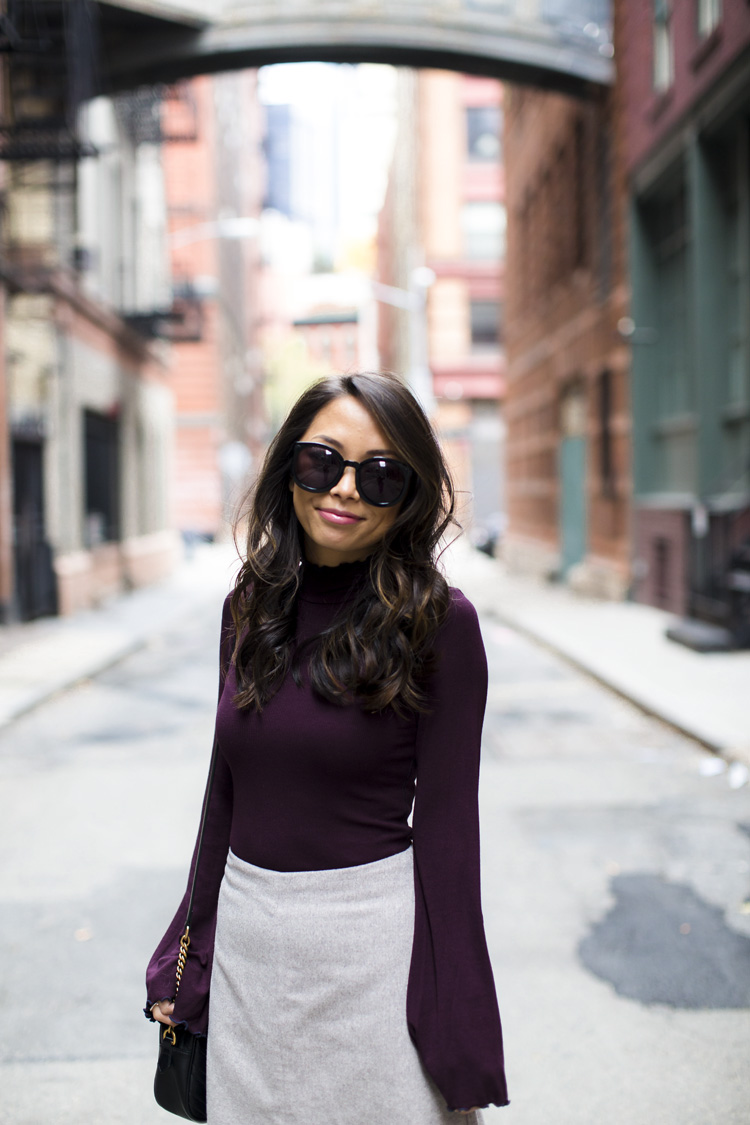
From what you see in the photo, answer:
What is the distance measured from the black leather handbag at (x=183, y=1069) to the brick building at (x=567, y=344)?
53.3 feet

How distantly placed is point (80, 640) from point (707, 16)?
38.2 ft

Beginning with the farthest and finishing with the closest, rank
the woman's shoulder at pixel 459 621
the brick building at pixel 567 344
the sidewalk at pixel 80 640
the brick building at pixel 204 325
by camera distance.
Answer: the brick building at pixel 204 325 < the brick building at pixel 567 344 < the sidewalk at pixel 80 640 < the woman's shoulder at pixel 459 621

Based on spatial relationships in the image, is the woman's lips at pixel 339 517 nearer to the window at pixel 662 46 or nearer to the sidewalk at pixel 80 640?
the sidewalk at pixel 80 640

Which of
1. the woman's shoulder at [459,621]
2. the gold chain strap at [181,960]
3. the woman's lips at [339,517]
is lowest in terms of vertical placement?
the gold chain strap at [181,960]

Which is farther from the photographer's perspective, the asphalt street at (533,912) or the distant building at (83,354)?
the distant building at (83,354)

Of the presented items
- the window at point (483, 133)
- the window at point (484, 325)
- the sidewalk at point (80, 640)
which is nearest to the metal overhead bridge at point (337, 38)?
the sidewalk at point (80, 640)

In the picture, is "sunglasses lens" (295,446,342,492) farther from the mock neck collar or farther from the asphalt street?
the asphalt street

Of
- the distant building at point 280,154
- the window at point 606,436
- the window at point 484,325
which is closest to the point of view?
the window at point 606,436

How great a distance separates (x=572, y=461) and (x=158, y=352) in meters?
11.0

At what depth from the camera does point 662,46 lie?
52.7ft

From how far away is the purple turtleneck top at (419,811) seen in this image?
1779 millimetres

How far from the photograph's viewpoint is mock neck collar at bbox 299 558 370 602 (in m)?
1.99

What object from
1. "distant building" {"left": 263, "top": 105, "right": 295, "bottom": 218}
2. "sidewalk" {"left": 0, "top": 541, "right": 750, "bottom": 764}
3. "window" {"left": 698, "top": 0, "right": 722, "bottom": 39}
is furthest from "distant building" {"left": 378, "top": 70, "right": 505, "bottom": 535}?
"distant building" {"left": 263, "top": 105, "right": 295, "bottom": 218}

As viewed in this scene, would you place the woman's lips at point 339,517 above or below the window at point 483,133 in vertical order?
below
